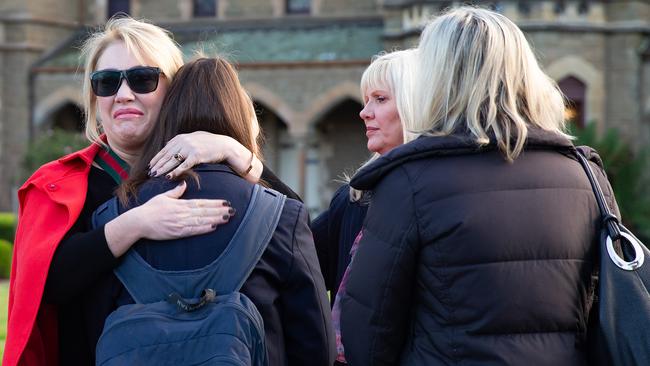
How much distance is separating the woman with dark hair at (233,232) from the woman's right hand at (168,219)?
26 mm

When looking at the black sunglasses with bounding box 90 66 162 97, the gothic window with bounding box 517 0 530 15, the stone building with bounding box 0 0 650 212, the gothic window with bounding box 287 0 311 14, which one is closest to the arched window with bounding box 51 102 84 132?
the stone building with bounding box 0 0 650 212

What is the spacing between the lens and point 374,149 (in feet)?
13.2

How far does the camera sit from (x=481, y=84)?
2812mm

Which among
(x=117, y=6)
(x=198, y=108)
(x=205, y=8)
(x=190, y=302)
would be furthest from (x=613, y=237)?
(x=117, y=6)

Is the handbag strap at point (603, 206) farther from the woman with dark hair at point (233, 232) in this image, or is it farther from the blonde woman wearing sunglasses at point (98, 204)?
the blonde woman wearing sunglasses at point (98, 204)

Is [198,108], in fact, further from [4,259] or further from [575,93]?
[575,93]

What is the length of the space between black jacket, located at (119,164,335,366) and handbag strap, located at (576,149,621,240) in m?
0.80

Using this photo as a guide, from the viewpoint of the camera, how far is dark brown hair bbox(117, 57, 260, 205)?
10.1 ft

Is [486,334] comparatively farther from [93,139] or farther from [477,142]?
[93,139]

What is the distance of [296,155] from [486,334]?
21684 millimetres

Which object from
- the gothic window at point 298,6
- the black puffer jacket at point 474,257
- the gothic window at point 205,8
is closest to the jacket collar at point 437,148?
the black puffer jacket at point 474,257

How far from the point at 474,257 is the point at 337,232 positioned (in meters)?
1.46

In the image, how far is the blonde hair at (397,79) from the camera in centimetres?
385

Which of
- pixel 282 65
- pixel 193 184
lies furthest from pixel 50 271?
pixel 282 65
